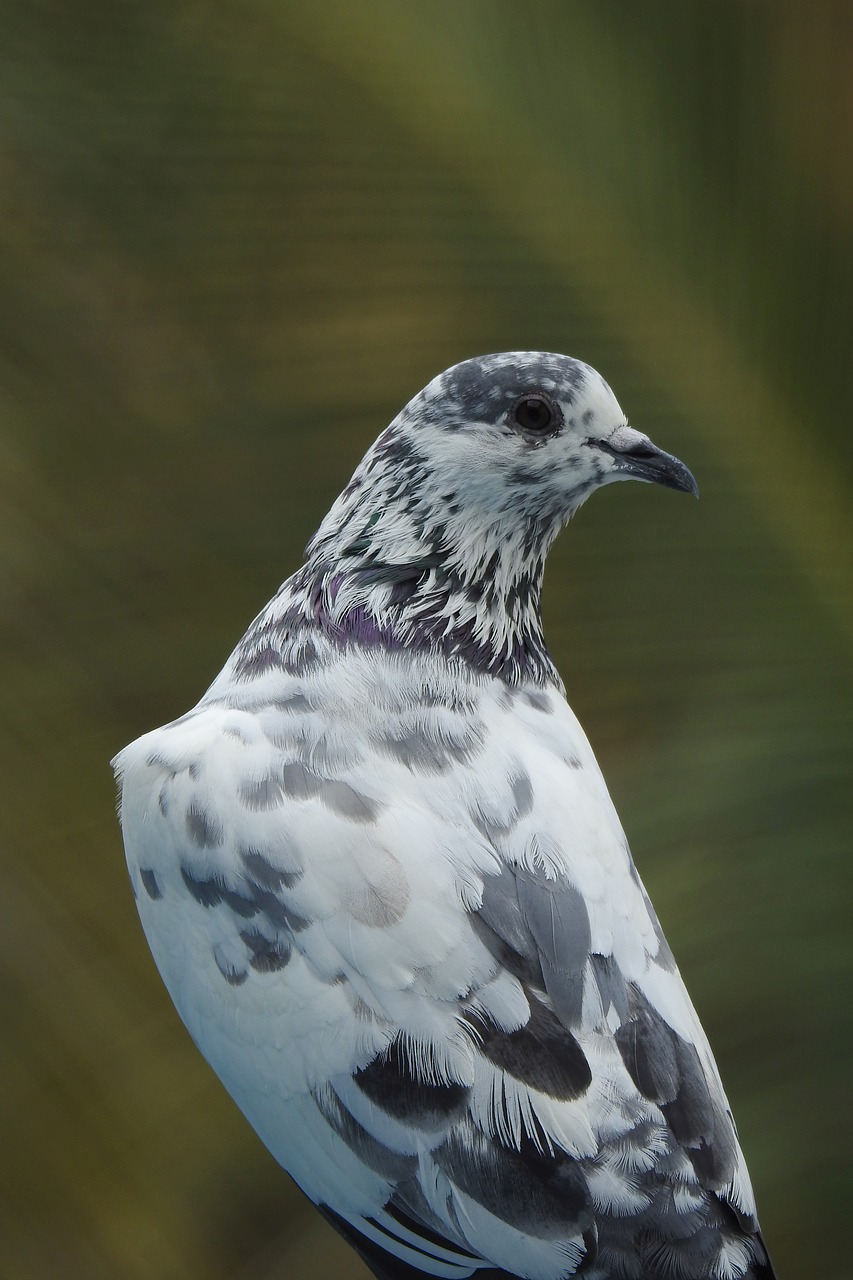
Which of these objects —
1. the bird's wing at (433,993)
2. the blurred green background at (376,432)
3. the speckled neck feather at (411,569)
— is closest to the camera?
the bird's wing at (433,993)

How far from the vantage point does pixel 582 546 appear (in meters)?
1.79

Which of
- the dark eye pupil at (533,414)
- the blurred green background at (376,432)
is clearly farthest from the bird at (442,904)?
the blurred green background at (376,432)

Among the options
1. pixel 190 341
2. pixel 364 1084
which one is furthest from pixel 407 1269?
pixel 190 341

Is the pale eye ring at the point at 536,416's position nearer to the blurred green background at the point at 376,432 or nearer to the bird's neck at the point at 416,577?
the bird's neck at the point at 416,577

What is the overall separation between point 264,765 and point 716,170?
3.52 feet

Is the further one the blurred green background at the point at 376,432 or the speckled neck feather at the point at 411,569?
the blurred green background at the point at 376,432

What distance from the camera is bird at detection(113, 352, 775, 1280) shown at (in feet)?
3.52

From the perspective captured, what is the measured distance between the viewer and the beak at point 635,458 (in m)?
1.15

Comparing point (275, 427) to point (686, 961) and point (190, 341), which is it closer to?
point (190, 341)

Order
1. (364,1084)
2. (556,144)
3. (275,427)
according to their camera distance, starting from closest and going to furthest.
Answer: (364,1084) → (556,144) → (275,427)

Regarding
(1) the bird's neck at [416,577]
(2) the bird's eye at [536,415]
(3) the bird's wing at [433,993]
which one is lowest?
(3) the bird's wing at [433,993]

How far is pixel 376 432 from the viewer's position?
5.85ft

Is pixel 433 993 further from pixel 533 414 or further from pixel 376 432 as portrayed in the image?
pixel 376 432

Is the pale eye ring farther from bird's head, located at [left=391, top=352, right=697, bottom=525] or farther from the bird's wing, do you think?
the bird's wing
